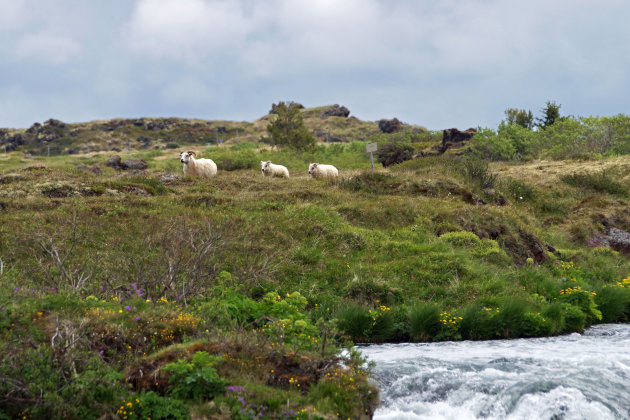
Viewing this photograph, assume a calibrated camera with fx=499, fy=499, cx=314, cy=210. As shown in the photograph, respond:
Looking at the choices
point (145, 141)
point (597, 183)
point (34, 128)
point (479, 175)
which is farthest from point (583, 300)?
point (34, 128)

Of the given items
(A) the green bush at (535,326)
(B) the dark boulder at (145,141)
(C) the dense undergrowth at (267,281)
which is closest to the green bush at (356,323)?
(C) the dense undergrowth at (267,281)

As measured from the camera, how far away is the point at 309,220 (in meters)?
15.8

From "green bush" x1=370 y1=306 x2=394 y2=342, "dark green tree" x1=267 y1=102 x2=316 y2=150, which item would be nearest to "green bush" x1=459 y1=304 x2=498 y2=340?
"green bush" x1=370 y1=306 x2=394 y2=342

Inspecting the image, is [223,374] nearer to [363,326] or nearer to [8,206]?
[363,326]

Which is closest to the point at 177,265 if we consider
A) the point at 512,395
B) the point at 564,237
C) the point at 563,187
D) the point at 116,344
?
the point at 116,344

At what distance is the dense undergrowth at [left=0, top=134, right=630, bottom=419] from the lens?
550cm

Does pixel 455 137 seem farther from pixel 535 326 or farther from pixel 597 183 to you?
pixel 535 326

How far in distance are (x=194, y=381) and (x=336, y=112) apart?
126287 millimetres

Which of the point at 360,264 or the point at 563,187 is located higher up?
the point at 563,187

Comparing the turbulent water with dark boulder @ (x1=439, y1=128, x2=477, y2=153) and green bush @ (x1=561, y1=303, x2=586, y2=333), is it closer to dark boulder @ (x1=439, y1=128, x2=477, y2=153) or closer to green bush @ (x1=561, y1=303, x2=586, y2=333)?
green bush @ (x1=561, y1=303, x2=586, y2=333)

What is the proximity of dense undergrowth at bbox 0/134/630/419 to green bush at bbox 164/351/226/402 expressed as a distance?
23 mm

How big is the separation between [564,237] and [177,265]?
1622 centimetres

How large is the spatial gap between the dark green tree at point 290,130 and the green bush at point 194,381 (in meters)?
48.8

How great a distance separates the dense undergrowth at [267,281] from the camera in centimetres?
550
